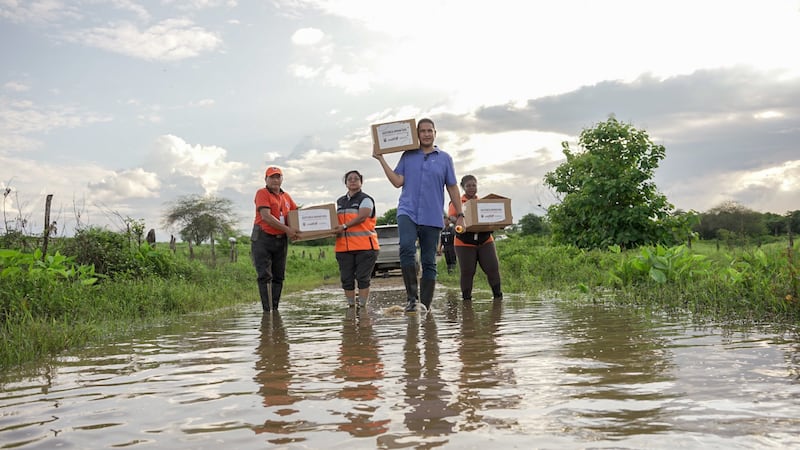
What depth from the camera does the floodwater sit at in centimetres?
261

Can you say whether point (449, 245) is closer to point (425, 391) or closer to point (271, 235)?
point (271, 235)

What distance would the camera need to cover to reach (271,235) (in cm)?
915

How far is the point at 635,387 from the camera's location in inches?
129

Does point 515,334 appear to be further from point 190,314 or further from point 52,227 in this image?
point 52,227

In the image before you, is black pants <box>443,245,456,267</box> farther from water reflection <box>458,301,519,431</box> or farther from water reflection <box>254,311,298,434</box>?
water reflection <box>458,301,519,431</box>

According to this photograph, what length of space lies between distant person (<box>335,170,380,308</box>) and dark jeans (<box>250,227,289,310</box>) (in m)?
0.81

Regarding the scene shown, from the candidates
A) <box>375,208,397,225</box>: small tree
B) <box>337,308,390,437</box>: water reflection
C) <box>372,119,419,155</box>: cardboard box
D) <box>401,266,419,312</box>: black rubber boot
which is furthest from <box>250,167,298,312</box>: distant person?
<box>375,208,397,225</box>: small tree

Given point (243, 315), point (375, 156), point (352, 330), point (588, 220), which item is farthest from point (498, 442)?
point (588, 220)

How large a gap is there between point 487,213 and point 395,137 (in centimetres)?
184

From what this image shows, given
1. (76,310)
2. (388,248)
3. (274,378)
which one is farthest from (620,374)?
(388,248)

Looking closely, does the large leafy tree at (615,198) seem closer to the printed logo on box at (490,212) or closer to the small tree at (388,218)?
the printed logo on box at (490,212)

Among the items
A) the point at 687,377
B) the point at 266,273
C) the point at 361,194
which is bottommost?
the point at 687,377

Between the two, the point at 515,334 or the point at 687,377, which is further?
the point at 515,334

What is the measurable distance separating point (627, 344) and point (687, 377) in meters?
1.21
